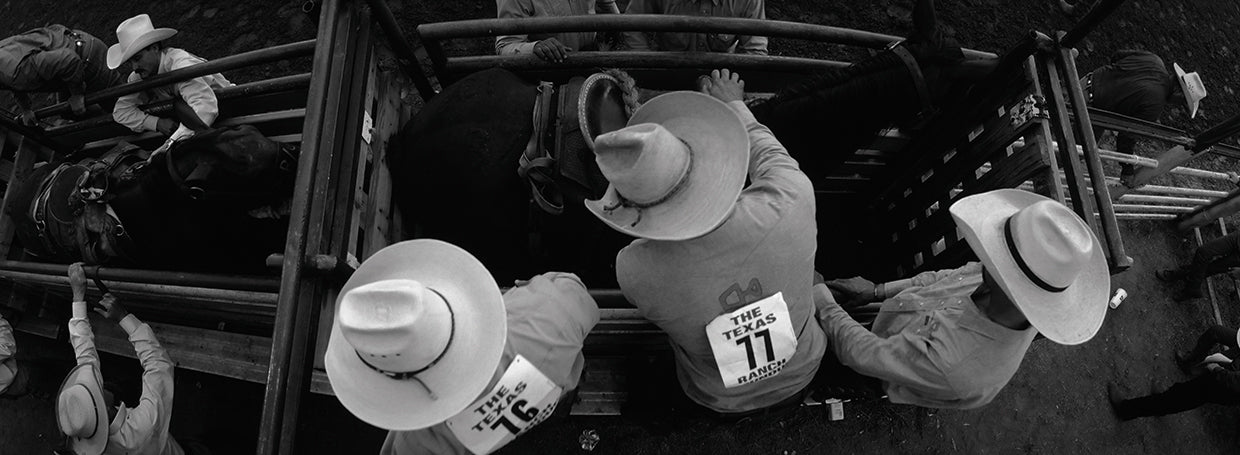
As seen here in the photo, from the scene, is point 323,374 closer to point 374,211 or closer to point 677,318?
point 374,211

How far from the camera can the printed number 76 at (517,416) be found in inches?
76.1

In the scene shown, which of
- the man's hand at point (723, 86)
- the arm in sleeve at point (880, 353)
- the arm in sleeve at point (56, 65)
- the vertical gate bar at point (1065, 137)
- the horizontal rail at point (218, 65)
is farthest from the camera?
the arm in sleeve at point (56, 65)

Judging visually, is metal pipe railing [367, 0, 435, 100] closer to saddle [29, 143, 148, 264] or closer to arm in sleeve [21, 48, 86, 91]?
saddle [29, 143, 148, 264]

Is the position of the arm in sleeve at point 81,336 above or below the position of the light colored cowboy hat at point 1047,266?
above

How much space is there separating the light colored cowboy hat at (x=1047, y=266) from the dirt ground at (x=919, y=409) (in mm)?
1871

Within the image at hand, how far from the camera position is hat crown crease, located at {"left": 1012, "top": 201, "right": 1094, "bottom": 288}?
187 centimetres

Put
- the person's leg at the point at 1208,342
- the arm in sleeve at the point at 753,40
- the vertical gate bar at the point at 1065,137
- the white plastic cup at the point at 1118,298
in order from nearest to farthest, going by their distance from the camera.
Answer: the vertical gate bar at the point at 1065,137 < the arm in sleeve at the point at 753,40 < the person's leg at the point at 1208,342 < the white plastic cup at the point at 1118,298

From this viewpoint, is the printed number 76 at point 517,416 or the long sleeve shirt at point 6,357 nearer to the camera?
the printed number 76 at point 517,416

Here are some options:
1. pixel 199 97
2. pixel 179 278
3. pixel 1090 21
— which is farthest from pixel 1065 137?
pixel 199 97

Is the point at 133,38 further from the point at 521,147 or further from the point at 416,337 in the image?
the point at 416,337

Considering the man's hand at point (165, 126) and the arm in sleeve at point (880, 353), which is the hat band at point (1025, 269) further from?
the man's hand at point (165, 126)

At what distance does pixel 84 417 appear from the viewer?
2865 mm

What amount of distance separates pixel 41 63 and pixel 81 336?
1.69m

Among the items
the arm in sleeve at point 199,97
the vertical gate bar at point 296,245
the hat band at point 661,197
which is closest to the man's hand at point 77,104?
the arm in sleeve at point 199,97
